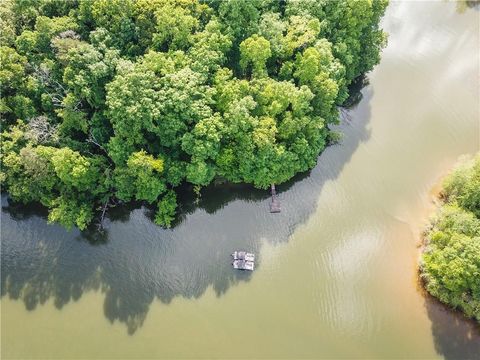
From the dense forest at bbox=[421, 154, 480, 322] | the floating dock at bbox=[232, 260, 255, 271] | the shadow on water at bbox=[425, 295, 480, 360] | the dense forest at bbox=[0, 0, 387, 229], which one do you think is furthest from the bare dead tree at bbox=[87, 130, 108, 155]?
the shadow on water at bbox=[425, 295, 480, 360]

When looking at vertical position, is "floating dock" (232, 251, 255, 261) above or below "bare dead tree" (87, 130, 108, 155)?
below

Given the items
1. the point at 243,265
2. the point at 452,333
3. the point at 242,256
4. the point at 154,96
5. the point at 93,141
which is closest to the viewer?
the point at 154,96

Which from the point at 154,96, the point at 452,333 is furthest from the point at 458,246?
the point at 154,96

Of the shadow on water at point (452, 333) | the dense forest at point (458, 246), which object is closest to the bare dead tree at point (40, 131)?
the dense forest at point (458, 246)

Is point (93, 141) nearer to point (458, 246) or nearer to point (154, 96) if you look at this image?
point (154, 96)

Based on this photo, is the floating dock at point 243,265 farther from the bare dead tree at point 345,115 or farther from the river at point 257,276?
the bare dead tree at point 345,115

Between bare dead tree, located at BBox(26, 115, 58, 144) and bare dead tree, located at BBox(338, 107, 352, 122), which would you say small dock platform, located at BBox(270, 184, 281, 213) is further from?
bare dead tree, located at BBox(26, 115, 58, 144)
